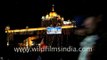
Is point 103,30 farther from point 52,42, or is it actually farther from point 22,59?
point 52,42

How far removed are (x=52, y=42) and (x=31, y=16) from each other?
1.38 meters

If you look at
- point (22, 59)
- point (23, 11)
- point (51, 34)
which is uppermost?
point (23, 11)

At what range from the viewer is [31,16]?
11312mm

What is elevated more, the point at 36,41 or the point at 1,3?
the point at 1,3

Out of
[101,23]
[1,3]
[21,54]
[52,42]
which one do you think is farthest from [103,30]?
[52,42]

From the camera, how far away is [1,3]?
7.68 meters

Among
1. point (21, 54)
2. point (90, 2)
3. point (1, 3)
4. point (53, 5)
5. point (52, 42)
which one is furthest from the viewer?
point (52, 42)

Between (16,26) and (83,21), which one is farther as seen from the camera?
(16,26)

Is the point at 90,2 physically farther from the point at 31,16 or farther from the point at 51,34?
the point at 51,34

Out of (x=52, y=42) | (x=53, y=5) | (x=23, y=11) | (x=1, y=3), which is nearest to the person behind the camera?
(x=1, y=3)

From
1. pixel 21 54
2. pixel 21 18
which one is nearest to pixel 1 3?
pixel 21 54

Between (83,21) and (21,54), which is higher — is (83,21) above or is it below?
above

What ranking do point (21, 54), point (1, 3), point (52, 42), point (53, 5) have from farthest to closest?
point (52, 42) → point (53, 5) → point (21, 54) → point (1, 3)

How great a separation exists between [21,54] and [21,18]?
1.63 m
